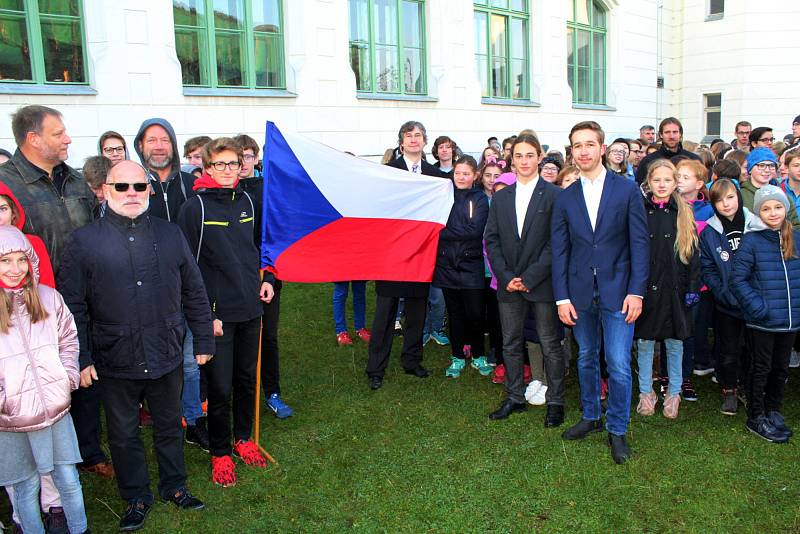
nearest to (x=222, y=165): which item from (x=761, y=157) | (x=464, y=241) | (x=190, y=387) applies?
(x=190, y=387)

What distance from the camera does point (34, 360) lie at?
3.34 meters

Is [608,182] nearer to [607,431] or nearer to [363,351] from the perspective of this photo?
[607,431]

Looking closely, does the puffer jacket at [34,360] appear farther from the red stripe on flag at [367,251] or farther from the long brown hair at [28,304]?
the red stripe on flag at [367,251]

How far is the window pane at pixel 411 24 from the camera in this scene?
43.1 ft

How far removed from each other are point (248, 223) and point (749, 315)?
349 centimetres

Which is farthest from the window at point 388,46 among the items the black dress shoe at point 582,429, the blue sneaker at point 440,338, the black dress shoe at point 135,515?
the black dress shoe at point 135,515

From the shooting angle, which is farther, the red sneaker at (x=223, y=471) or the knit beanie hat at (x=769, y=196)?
the knit beanie hat at (x=769, y=196)

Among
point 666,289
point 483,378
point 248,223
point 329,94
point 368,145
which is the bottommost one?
point 483,378

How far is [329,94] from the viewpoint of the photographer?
38.5 feet

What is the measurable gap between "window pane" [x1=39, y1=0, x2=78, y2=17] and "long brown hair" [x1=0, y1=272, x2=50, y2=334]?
23.3 ft

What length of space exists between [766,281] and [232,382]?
12.2 ft

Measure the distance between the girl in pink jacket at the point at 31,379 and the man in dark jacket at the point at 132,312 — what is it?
6.3 inches

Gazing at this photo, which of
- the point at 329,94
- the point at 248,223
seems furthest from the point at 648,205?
the point at 329,94

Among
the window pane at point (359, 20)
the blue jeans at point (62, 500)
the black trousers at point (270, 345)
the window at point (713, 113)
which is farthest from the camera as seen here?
the window at point (713, 113)
